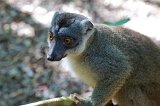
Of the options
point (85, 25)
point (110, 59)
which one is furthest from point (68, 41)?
point (110, 59)

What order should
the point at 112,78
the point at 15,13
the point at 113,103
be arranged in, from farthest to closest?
1. the point at 15,13
2. the point at 113,103
3. the point at 112,78

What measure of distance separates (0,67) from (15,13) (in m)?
1.28

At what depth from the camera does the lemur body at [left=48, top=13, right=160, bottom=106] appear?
4752 millimetres

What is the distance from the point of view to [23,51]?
779cm

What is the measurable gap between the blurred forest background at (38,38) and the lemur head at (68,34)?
1.97m

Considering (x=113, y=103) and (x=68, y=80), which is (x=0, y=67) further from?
(x=113, y=103)

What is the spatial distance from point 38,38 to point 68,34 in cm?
329

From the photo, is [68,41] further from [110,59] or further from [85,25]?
[110,59]

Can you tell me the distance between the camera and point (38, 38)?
7.93 m

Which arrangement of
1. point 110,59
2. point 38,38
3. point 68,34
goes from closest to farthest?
point 68,34, point 110,59, point 38,38

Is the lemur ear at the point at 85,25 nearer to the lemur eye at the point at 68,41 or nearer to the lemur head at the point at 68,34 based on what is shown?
the lemur head at the point at 68,34

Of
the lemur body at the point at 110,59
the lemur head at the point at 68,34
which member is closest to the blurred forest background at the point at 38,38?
the lemur body at the point at 110,59

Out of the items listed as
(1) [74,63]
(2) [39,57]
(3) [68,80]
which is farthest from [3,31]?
(1) [74,63]

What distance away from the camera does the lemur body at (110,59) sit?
187 inches
